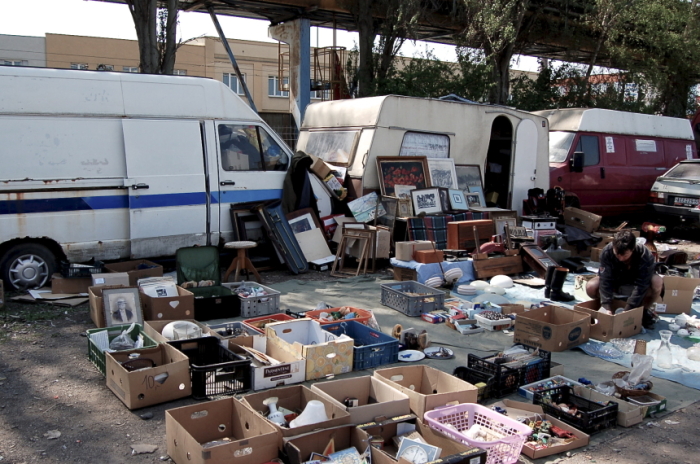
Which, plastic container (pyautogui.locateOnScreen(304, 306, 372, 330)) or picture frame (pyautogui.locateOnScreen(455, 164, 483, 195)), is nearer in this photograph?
plastic container (pyautogui.locateOnScreen(304, 306, 372, 330))

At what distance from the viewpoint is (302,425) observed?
3.70 meters

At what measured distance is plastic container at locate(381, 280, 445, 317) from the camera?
6.96 m

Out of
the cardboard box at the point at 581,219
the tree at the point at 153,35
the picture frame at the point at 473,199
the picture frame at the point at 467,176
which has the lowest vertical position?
the cardboard box at the point at 581,219

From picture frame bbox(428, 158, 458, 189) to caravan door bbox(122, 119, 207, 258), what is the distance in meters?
3.91

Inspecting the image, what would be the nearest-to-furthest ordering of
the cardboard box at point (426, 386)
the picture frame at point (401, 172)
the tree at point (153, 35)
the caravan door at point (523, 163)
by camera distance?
1. the cardboard box at point (426, 386)
2. the picture frame at point (401, 172)
3. the caravan door at point (523, 163)
4. the tree at point (153, 35)

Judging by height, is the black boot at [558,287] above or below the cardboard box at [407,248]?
below

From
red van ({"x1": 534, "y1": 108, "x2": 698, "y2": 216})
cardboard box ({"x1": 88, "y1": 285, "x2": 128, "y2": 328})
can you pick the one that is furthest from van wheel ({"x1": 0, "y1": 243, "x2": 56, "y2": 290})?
red van ({"x1": 534, "y1": 108, "x2": 698, "y2": 216})

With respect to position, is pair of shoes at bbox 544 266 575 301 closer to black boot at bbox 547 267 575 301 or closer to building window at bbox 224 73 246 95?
black boot at bbox 547 267 575 301

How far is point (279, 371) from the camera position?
484 cm

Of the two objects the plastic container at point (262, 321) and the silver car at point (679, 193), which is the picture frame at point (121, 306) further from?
the silver car at point (679, 193)

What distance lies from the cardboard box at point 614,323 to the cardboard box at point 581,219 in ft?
15.3

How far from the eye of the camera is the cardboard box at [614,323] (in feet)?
20.0

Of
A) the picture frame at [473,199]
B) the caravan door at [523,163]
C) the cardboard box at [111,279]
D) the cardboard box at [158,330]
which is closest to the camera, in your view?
the cardboard box at [158,330]

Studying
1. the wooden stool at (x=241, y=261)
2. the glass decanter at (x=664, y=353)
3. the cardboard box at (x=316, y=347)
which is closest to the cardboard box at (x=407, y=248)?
the wooden stool at (x=241, y=261)
